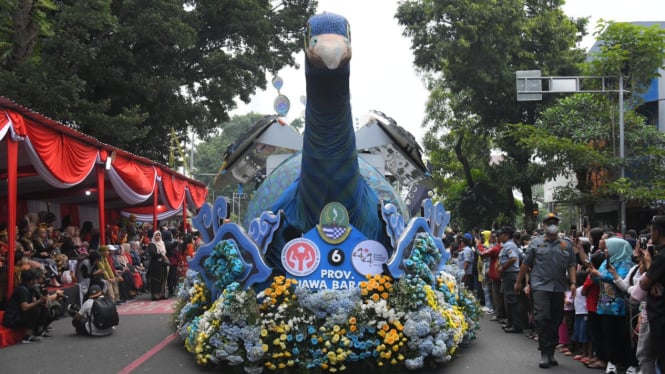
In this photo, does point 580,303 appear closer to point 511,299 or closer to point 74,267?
point 511,299

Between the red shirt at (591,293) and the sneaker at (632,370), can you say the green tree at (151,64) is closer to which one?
the red shirt at (591,293)

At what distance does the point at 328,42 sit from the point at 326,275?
266cm

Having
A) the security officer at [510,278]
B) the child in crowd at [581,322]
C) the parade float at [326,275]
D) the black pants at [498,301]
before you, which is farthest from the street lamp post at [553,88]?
the parade float at [326,275]

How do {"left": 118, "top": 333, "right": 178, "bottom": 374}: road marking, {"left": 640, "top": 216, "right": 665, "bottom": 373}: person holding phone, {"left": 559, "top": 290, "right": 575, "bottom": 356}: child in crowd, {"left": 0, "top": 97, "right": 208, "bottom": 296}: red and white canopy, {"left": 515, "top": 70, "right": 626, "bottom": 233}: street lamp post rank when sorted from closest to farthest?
{"left": 640, "top": 216, "right": 665, "bottom": 373}: person holding phone, {"left": 118, "top": 333, "right": 178, "bottom": 374}: road marking, {"left": 559, "top": 290, "right": 575, "bottom": 356}: child in crowd, {"left": 0, "top": 97, "right": 208, "bottom": 296}: red and white canopy, {"left": 515, "top": 70, "right": 626, "bottom": 233}: street lamp post

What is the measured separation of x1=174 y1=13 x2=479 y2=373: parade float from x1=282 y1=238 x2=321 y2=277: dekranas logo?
0.04ft

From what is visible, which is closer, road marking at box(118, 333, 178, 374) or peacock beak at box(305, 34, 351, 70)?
peacock beak at box(305, 34, 351, 70)

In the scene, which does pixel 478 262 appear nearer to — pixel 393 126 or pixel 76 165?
pixel 393 126

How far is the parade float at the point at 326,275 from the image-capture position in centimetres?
720

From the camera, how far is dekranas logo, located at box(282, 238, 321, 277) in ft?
25.3

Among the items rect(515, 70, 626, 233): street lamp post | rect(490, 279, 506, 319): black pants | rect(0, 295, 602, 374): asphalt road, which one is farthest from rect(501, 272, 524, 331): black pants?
rect(515, 70, 626, 233): street lamp post

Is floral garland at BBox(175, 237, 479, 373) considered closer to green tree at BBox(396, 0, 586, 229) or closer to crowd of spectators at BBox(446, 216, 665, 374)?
crowd of spectators at BBox(446, 216, 665, 374)

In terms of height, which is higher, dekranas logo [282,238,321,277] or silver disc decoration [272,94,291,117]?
silver disc decoration [272,94,291,117]

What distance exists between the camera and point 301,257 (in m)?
7.73

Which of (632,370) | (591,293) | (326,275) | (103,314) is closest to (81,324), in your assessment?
(103,314)
